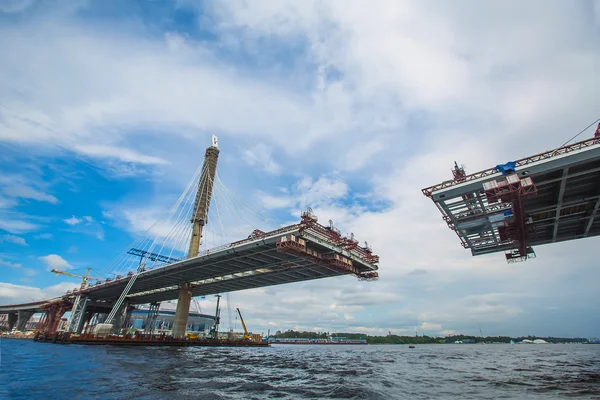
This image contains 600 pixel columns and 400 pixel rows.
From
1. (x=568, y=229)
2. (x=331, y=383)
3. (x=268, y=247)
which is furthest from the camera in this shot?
(x=268, y=247)

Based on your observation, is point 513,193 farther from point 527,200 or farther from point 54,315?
point 54,315

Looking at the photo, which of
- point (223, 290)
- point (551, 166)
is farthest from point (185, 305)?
point (551, 166)

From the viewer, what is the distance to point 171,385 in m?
15.9

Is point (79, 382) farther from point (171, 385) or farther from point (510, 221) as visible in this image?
point (510, 221)

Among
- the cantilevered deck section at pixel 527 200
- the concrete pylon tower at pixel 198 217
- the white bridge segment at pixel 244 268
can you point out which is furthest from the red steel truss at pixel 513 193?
the concrete pylon tower at pixel 198 217

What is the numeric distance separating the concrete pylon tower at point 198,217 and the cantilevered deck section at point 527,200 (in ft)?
172

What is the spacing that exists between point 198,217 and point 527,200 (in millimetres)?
60863

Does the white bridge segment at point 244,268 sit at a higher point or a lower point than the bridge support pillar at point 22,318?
higher

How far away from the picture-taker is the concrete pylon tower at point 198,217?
207ft

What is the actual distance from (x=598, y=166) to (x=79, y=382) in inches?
1542

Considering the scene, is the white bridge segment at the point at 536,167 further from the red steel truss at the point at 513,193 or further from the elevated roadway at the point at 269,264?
the elevated roadway at the point at 269,264

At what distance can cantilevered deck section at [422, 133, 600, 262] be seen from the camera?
22.2 meters

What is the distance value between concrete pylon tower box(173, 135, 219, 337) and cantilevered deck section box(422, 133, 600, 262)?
5250cm

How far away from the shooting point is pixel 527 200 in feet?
91.1
